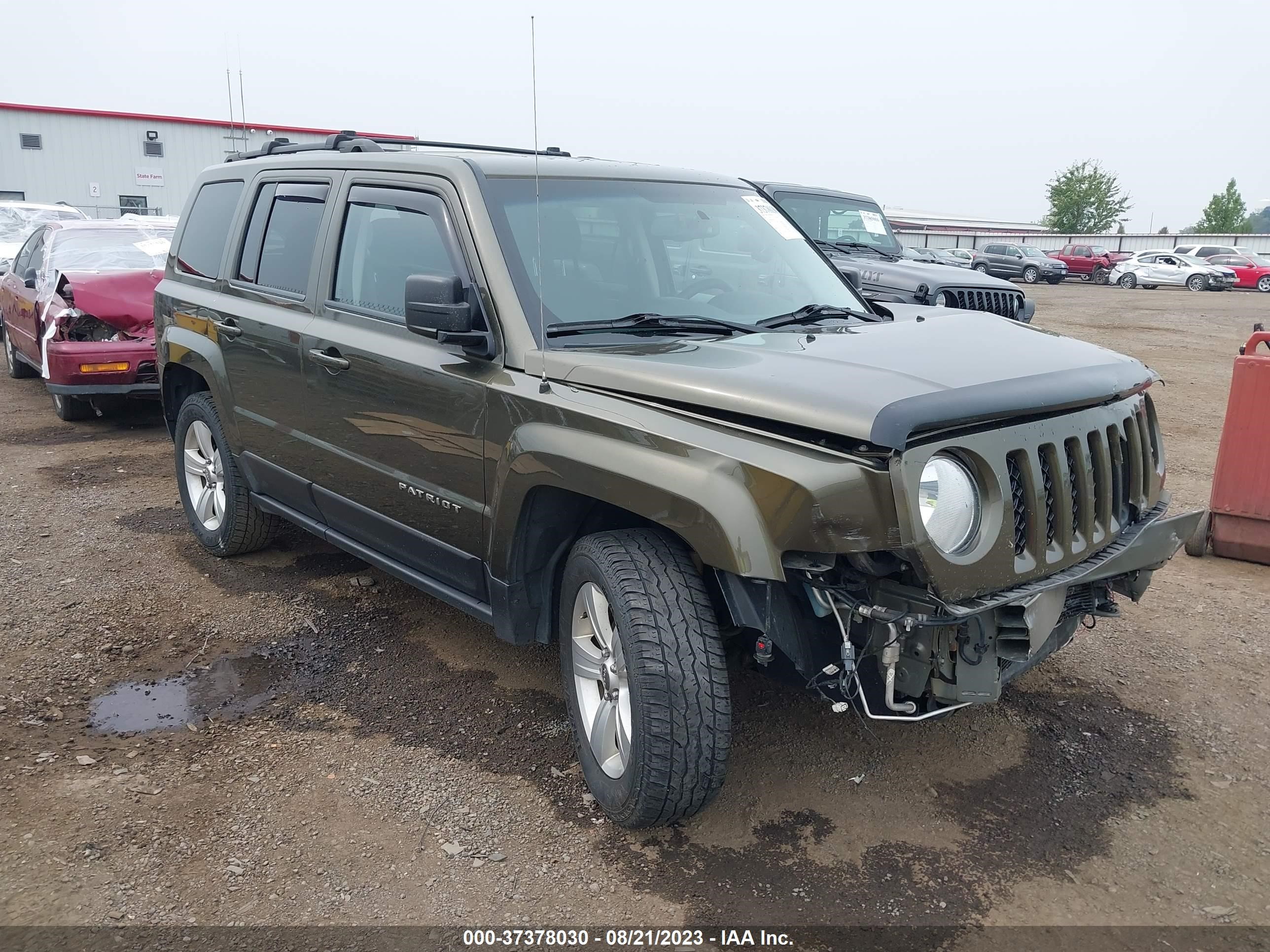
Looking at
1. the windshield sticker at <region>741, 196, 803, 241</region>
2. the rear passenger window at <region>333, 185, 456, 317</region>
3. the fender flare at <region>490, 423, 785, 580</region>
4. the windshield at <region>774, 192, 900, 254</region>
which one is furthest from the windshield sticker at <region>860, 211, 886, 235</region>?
the fender flare at <region>490, 423, 785, 580</region>

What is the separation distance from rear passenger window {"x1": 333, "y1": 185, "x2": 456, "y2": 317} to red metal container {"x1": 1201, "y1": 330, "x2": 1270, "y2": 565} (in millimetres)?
4246

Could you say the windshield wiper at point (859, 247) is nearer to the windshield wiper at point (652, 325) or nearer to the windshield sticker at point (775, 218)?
the windshield sticker at point (775, 218)

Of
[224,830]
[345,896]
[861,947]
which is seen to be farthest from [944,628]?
[224,830]

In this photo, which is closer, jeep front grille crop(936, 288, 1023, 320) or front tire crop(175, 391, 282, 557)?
front tire crop(175, 391, 282, 557)

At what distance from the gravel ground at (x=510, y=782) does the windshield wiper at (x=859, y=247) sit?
19.3 feet

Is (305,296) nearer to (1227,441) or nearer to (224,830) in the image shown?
(224,830)

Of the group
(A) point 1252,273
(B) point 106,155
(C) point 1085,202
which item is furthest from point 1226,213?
(B) point 106,155

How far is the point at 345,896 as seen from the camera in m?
2.82

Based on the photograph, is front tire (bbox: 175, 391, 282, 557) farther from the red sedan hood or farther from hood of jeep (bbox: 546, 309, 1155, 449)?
the red sedan hood

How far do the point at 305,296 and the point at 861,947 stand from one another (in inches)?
130

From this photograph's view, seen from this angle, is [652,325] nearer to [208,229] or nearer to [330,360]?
[330,360]

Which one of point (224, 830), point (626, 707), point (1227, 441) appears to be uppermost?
point (1227, 441)

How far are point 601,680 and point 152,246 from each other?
859 centimetres

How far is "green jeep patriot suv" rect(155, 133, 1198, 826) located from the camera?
2633 millimetres
